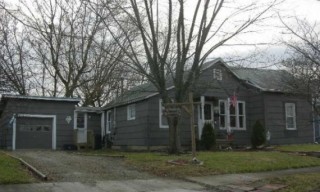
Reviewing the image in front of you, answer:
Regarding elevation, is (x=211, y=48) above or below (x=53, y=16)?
below

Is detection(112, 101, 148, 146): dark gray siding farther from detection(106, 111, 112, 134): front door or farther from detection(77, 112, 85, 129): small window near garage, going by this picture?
detection(77, 112, 85, 129): small window near garage

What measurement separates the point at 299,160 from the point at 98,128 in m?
18.4

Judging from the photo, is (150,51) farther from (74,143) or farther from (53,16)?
(53,16)

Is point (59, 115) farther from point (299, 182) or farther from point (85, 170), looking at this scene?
point (299, 182)

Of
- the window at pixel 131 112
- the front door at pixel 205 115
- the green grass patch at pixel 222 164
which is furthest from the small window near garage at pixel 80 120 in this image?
the green grass patch at pixel 222 164

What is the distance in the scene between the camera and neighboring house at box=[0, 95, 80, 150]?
1234 inches

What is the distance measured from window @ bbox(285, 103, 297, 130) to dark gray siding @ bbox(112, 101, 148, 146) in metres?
8.99

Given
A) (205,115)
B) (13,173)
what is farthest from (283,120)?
(13,173)

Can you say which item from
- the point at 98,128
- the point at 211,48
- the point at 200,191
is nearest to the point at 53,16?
the point at 98,128

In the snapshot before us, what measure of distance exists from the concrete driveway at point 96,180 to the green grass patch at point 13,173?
0.46m

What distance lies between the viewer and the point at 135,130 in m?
Result: 28.7

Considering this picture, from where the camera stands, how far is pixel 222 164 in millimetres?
18281

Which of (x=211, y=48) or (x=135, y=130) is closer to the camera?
(x=211, y=48)

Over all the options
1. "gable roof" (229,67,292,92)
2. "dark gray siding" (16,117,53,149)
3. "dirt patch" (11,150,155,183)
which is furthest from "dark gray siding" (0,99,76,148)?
"dirt patch" (11,150,155,183)
